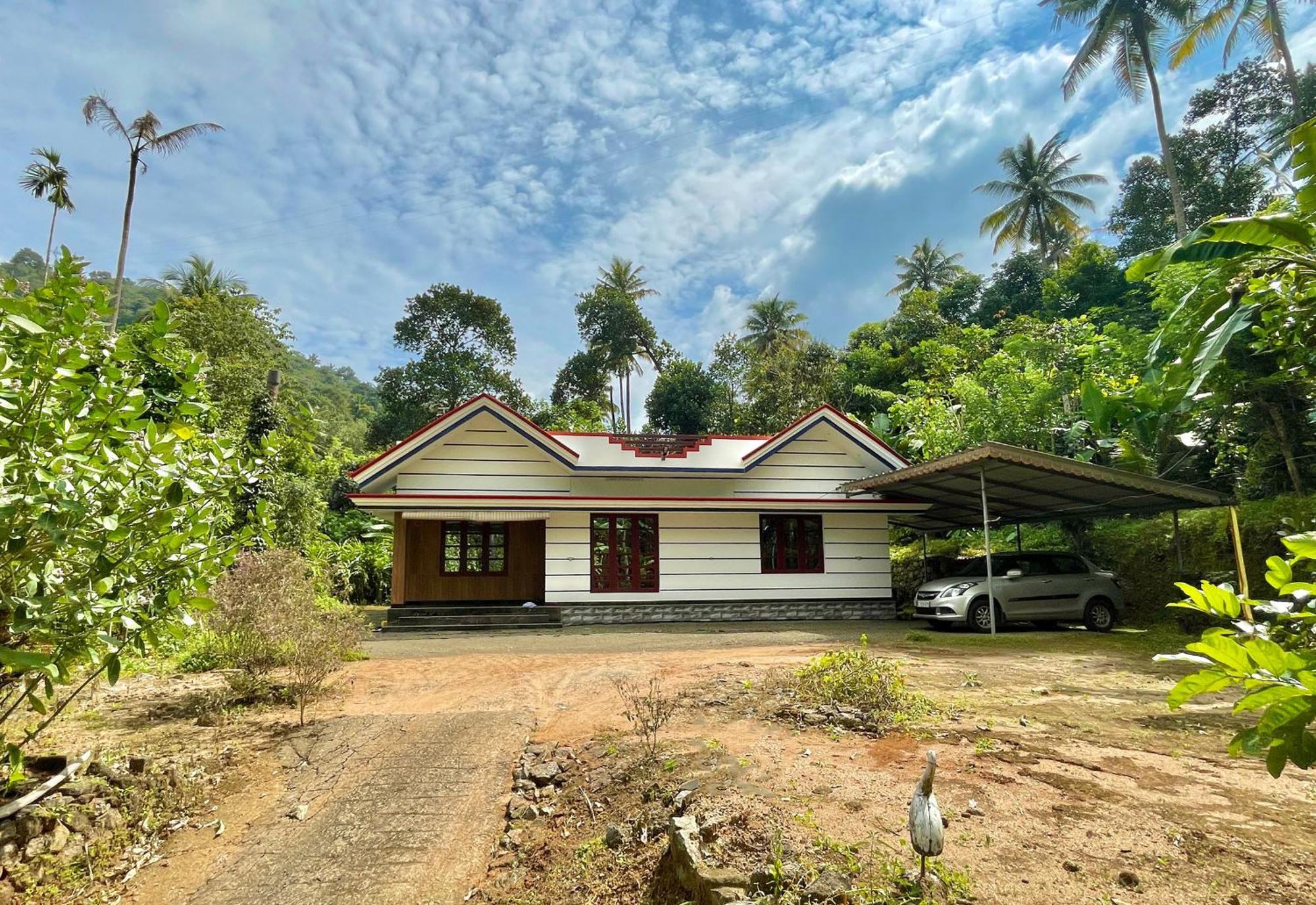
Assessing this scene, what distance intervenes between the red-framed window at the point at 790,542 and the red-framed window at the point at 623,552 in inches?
105

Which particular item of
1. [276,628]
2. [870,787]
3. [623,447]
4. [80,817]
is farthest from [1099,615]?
[80,817]

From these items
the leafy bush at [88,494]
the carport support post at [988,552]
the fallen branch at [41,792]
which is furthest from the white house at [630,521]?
the leafy bush at [88,494]

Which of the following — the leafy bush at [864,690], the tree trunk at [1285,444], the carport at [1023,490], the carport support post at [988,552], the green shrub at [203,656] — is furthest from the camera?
the tree trunk at [1285,444]

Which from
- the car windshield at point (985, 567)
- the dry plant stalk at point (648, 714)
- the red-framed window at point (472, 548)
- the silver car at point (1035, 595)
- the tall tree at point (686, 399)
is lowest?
the dry plant stalk at point (648, 714)

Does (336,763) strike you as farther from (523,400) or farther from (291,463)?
(523,400)

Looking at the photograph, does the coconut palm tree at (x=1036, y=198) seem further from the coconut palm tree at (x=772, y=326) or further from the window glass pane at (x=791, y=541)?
the window glass pane at (x=791, y=541)

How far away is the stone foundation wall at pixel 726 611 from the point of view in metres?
14.4

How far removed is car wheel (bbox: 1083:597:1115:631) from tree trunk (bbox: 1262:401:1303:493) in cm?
388

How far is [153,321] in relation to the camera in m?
3.21

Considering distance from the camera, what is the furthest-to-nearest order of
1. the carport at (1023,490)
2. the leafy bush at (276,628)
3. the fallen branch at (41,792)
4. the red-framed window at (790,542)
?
the red-framed window at (790,542)
the carport at (1023,490)
the leafy bush at (276,628)
the fallen branch at (41,792)

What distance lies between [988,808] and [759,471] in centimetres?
1226

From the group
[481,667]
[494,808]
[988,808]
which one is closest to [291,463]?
[481,667]

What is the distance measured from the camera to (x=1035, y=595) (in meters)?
12.3

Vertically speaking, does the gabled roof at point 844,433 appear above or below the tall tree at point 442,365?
below
